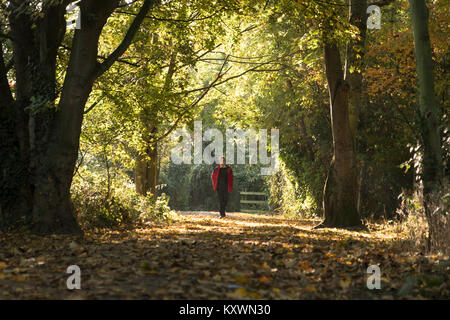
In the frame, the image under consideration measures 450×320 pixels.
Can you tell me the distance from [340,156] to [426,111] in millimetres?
5266

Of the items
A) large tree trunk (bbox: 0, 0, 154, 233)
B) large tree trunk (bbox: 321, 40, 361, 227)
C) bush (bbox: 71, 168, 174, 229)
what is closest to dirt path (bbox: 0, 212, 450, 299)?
large tree trunk (bbox: 0, 0, 154, 233)

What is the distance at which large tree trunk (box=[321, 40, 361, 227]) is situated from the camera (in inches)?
526

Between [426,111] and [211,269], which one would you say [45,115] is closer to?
[211,269]

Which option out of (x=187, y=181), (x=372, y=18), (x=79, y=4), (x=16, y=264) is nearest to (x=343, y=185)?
(x=372, y=18)

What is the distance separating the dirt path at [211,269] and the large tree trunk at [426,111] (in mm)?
1230

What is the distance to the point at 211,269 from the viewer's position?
20.8 ft

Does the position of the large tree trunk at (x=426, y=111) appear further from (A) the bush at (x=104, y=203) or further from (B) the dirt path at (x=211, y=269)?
(A) the bush at (x=104, y=203)

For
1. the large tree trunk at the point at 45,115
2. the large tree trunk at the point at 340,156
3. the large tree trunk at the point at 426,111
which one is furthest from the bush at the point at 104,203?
the large tree trunk at the point at 426,111

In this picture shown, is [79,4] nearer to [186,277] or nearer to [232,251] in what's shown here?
[232,251]

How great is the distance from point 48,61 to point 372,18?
9.44 m

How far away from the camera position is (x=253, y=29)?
20656 mm

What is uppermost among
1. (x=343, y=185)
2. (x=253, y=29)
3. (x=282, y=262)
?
(x=253, y=29)

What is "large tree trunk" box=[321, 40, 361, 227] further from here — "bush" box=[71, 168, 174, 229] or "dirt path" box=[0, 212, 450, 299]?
"bush" box=[71, 168, 174, 229]

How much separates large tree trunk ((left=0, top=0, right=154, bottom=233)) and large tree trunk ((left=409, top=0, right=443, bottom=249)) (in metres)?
5.04
